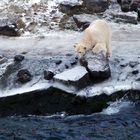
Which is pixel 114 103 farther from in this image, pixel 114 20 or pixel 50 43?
pixel 114 20

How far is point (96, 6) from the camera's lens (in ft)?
47.9

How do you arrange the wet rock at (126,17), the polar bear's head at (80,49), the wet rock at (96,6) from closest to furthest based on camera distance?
the polar bear's head at (80,49)
the wet rock at (126,17)
the wet rock at (96,6)

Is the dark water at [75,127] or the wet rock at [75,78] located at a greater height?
the wet rock at [75,78]

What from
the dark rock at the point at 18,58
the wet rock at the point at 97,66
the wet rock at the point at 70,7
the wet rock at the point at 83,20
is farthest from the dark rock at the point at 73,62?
the wet rock at the point at 70,7

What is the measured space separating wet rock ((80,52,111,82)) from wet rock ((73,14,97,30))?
8.11 ft

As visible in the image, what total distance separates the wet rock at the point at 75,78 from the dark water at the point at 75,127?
2.48 ft

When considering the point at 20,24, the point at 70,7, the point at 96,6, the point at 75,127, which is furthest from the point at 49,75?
the point at 96,6

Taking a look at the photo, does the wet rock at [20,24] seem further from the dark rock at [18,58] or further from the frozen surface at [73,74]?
the frozen surface at [73,74]

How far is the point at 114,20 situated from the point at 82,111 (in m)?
4.44

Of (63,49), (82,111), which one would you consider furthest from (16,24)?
(82,111)

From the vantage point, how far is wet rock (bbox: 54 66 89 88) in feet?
34.3

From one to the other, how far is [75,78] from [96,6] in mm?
4663

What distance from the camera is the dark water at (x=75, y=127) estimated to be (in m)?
9.22

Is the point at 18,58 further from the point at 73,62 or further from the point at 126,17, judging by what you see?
the point at 126,17
